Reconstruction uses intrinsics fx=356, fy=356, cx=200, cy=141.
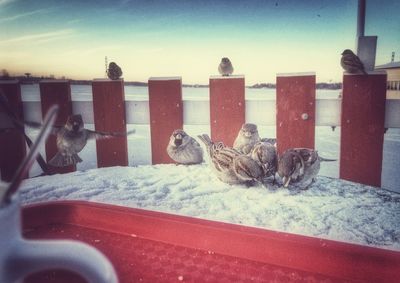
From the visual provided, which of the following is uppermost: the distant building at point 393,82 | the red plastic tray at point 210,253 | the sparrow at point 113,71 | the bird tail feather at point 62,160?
the sparrow at point 113,71

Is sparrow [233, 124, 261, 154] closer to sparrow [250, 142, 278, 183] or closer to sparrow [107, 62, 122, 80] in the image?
sparrow [250, 142, 278, 183]

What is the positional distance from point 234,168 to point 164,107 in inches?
23.4

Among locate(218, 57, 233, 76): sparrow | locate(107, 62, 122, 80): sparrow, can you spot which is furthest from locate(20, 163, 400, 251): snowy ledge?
locate(218, 57, 233, 76): sparrow

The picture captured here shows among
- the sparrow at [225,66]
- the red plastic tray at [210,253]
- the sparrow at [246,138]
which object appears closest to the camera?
the red plastic tray at [210,253]

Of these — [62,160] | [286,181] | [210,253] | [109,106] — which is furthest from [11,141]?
[210,253]

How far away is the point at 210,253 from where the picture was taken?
0.56 m

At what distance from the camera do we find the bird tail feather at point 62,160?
192 centimetres

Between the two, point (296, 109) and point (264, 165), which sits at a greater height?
point (296, 109)

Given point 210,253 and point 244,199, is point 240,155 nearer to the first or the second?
point 244,199

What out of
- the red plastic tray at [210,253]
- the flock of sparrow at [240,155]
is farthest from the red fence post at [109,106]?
the red plastic tray at [210,253]

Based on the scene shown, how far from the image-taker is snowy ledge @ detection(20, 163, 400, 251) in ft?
3.62

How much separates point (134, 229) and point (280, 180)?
1073 mm

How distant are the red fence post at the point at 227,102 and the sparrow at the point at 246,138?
0.15ft

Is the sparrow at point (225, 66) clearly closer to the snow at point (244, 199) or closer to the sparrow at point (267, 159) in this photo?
the snow at point (244, 199)
